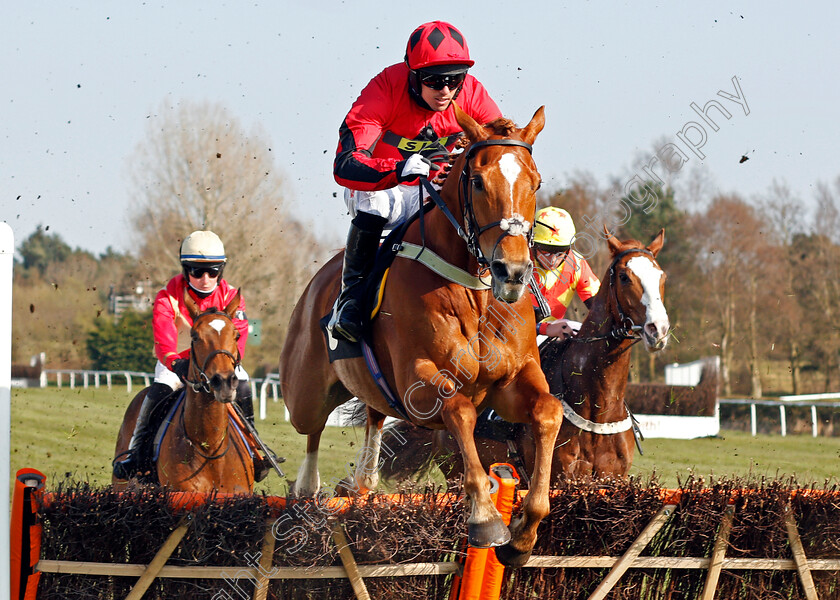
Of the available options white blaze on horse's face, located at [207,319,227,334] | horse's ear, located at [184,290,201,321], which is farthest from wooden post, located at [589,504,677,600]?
horse's ear, located at [184,290,201,321]

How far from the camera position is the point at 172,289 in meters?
5.91

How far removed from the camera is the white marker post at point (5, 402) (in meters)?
3.24

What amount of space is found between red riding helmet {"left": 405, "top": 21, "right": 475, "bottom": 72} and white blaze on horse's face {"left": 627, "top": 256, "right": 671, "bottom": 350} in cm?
150

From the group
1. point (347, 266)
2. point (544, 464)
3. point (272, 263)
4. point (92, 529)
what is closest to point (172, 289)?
point (347, 266)

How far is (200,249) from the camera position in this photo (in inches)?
225

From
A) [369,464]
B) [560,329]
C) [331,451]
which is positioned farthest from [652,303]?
[331,451]

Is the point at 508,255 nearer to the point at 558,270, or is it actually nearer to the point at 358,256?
the point at 358,256

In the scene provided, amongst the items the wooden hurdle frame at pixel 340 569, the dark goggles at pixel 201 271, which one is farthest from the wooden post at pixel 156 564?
the dark goggles at pixel 201 271

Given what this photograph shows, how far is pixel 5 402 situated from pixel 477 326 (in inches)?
71.0

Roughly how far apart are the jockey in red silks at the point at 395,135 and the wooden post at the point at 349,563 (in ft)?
3.31

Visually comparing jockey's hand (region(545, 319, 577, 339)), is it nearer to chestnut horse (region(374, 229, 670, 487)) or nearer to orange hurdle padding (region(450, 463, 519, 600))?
chestnut horse (region(374, 229, 670, 487))

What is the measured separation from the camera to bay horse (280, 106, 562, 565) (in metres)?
3.20

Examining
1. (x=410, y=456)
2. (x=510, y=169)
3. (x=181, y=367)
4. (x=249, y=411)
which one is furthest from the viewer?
(x=249, y=411)

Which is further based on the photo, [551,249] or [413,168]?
[551,249]
